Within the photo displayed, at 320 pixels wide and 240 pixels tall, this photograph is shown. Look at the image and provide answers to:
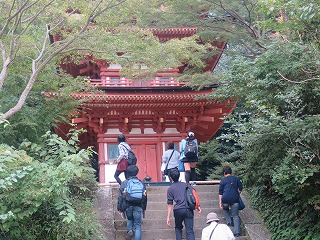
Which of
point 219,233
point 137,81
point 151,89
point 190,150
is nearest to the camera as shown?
point 219,233

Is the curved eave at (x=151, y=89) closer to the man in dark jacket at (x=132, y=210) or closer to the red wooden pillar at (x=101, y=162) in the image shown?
the red wooden pillar at (x=101, y=162)

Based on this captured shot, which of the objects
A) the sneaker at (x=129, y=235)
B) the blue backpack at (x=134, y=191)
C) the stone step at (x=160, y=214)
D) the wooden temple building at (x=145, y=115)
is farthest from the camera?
the wooden temple building at (x=145, y=115)

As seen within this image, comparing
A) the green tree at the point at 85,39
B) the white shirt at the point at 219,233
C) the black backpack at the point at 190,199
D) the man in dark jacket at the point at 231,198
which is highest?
the green tree at the point at 85,39

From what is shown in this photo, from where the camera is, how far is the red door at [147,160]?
1911 cm

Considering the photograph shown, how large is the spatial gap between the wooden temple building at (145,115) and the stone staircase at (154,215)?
5198mm

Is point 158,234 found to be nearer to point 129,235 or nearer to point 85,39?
point 129,235

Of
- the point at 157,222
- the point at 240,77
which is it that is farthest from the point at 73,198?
the point at 240,77

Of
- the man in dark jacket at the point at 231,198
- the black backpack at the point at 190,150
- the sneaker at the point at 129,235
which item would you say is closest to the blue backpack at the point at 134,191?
the sneaker at the point at 129,235

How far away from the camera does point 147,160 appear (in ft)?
63.2

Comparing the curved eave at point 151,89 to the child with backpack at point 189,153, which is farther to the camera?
the curved eave at point 151,89

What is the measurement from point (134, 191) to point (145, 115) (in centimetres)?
946

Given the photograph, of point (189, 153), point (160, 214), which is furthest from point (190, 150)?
point (160, 214)

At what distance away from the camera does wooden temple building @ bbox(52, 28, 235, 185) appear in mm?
17875

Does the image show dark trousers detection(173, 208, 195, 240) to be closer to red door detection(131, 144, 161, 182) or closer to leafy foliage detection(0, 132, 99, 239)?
leafy foliage detection(0, 132, 99, 239)
